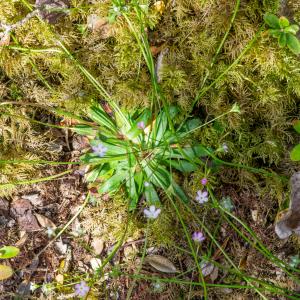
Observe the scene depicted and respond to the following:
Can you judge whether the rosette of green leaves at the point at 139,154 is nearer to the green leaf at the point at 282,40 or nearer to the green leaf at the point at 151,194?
the green leaf at the point at 151,194

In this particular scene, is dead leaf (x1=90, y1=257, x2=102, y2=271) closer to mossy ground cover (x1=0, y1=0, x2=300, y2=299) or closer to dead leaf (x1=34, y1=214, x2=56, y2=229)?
mossy ground cover (x1=0, y1=0, x2=300, y2=299)

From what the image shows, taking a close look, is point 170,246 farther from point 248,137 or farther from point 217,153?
point 248,137

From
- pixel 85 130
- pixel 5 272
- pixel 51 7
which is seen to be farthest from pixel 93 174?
pixel 51 7

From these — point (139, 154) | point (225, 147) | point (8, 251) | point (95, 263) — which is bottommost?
point (95, 263)

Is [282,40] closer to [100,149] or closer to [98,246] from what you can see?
[100,149]

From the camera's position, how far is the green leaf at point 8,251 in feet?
6.24

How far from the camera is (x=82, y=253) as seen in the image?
2039 millimetres

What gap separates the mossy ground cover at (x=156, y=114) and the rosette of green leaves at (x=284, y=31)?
13 centimetres

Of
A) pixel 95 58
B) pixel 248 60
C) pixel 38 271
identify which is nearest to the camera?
pixel 248 60

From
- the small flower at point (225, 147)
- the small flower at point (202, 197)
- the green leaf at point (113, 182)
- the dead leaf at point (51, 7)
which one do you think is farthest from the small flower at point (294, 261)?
the dead leaf at point (51, 7)

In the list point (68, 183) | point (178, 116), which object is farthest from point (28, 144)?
point (178, 116)

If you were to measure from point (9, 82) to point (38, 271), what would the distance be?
1.03 m

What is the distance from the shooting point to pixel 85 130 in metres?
1.94

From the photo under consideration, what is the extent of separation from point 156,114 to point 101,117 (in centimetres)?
30
